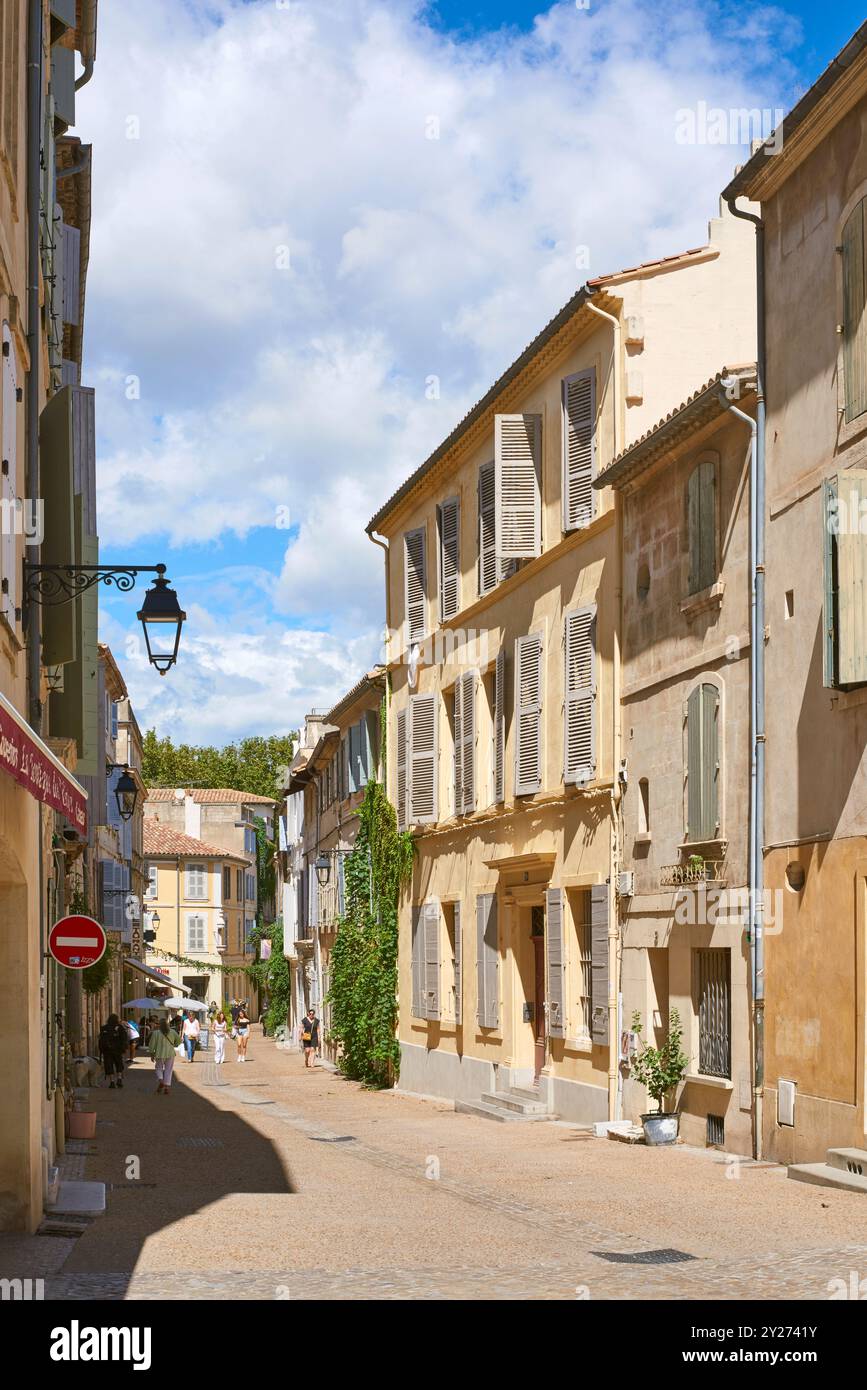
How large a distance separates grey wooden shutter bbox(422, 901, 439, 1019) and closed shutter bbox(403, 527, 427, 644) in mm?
4889

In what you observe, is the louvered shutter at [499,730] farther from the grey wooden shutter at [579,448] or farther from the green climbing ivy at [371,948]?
the green climbing ivy at [371,948]

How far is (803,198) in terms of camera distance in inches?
667

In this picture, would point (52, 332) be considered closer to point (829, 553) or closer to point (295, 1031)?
point (829, 553)

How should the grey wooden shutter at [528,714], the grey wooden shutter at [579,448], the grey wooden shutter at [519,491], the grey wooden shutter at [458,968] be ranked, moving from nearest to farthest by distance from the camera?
the grey wooden shutter at [579,448], the grey wooden shutter at [528,714], the grey wooden shutter at [519,491], the grey wooden shutter at [458,968]

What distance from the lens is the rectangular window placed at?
1864 centimetres

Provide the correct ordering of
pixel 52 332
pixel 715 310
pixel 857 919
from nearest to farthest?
pixel 857 919 → pixel 52 332 → pixel 715 310

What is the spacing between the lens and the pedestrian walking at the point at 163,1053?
104 ft

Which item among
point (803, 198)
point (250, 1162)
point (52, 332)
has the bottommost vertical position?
point (250, 1162)

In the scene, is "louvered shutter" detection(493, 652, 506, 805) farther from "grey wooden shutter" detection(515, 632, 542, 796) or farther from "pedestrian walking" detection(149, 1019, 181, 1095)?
"pedestrian walking" detection(149, 1019, 181, 1095)

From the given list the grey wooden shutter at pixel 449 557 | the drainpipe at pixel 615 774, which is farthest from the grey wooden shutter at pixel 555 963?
the grey wooden shutter at pixel 449 557

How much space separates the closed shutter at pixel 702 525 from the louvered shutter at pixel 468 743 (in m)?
8.75

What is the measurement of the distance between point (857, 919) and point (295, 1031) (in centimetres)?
4469
